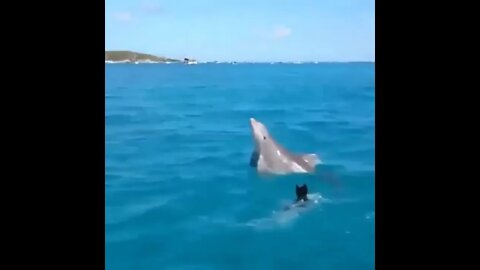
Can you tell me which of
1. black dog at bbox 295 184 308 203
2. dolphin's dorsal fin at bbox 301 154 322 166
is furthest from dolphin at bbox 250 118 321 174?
black dog at bbox 295 184 308 203

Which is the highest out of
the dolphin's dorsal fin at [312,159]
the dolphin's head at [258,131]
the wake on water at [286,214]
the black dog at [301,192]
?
the dolphin's head at [258,131]

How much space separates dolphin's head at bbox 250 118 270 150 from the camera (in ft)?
8.48

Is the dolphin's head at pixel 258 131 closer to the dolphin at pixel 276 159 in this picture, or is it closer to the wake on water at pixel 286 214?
the dolphin at pixel 276 159

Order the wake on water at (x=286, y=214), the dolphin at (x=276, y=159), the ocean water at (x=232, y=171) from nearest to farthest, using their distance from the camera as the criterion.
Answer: the ocean water at (x=232, y=171), the wake on water at (x=286, y=214), the dolphin at (x=276, y=159)

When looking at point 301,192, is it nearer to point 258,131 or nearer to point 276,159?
point 276,159

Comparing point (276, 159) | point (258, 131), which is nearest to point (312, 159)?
point (276, 159)

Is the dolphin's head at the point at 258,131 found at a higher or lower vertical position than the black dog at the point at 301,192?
higher

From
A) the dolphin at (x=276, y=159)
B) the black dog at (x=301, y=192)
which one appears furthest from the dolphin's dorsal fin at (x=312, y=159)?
the black dog at (x=301, y=192)

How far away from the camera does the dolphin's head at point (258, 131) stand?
2.58 metres

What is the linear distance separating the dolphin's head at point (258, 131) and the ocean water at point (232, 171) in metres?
0.04

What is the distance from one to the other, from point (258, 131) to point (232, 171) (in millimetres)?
301

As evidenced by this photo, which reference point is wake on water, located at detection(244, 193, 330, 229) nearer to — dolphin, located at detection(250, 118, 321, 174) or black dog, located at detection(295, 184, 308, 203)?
black dog, located at detection(295, 184, 308, 203)
